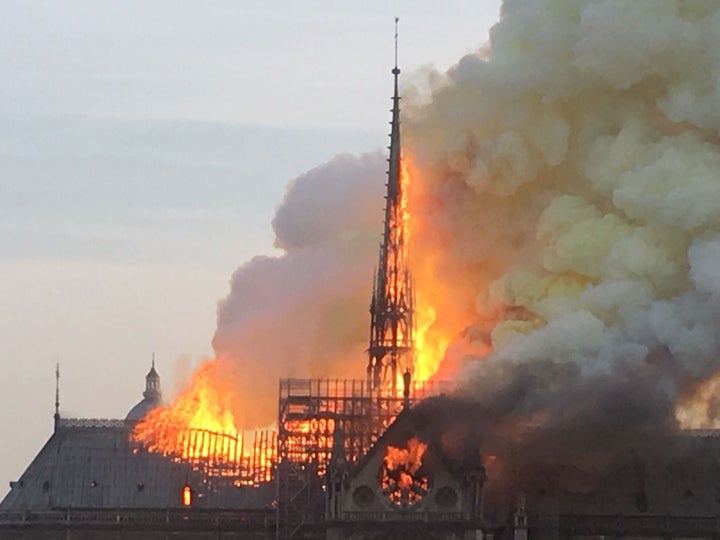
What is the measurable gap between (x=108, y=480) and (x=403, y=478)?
87.7 feet

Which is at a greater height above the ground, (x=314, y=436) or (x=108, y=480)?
(x=314, y=436)

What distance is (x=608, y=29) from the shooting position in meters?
131

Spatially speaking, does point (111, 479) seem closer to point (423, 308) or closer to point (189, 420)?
point (189, 420)

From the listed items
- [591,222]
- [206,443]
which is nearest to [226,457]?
[206,443]

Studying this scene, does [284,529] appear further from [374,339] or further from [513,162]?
[513,162]

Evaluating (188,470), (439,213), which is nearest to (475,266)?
(439,213)

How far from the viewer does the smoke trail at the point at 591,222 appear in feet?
428

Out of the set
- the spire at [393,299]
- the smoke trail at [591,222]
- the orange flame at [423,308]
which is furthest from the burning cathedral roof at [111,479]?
the smoke trail at [591,222]

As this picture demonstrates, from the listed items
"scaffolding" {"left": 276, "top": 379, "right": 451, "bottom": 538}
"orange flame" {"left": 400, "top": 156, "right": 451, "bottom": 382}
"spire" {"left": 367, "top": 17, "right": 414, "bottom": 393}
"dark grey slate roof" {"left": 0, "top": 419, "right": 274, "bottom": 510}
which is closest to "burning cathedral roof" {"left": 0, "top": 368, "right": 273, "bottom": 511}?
Answer: "dark grey slate roof" {"left": 0, "top": 419, "right": 274, "bottom": 510}

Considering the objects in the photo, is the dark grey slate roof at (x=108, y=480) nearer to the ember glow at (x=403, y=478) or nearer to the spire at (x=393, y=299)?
the spire at (x=393, y=299)

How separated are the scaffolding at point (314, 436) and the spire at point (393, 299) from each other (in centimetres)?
340

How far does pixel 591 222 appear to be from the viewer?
134375mm

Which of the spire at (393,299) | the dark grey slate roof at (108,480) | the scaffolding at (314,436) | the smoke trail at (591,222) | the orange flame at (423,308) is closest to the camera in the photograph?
the smoke trail at (591,222)

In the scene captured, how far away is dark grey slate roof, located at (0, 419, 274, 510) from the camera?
504 ft
